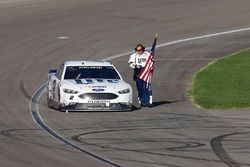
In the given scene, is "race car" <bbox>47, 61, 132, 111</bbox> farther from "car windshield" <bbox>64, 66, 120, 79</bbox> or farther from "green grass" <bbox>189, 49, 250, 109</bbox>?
"green grass" <bbox>189, 49, 250, 109</bbox>

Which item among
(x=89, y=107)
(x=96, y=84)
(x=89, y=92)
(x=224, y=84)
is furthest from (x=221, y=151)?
(x=224, y=84)

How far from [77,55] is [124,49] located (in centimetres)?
249

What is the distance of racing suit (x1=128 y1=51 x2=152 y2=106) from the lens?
1094 inches

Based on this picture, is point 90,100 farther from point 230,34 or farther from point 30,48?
point 230,34

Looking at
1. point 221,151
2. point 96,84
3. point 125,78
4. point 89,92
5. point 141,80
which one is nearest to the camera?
point 221,151

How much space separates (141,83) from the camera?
2827 cm

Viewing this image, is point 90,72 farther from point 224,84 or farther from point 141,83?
point 224,84

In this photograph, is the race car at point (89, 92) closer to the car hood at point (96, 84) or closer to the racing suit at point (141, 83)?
the car hood at point (96, 84)

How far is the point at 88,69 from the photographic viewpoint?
27.6 metres

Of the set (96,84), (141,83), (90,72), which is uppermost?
(90,72)

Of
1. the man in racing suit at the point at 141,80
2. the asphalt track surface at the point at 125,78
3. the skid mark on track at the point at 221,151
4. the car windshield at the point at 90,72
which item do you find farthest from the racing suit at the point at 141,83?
the skid mark on track at the point at 221,151

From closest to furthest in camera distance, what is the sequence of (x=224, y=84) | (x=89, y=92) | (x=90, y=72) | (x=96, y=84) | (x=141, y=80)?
(x=89, y=92) → (x=96, y=84) → (x=90, y=72) → (x=141, y=80) → (x=224, y=84)

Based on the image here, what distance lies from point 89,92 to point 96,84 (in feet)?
1.44

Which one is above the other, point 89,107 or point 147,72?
point 147,72
